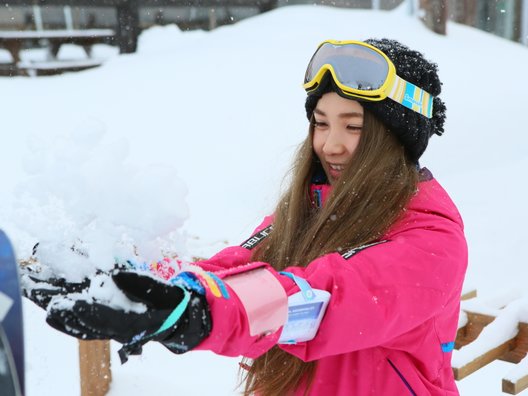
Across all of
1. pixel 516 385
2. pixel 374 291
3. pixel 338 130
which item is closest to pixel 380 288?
pixel 374 291

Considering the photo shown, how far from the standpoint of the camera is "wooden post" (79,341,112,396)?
11.4 feet

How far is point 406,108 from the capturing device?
1.67 meters

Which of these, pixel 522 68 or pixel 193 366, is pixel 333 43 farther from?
pixel 522 68

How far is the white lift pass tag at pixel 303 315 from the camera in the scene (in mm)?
1153

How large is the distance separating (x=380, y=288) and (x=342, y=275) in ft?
0.27

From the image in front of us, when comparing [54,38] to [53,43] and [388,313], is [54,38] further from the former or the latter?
[388,313]

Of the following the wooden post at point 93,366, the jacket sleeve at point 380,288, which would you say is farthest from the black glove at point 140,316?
the wooden post at point 93,366

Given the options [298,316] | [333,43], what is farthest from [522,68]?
[298,316]

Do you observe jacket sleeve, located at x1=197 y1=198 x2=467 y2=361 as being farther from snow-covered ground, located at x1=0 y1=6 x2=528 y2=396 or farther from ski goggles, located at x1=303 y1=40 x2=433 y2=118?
ski goggles, located at x1=303 y1=40 x2=433 y2=118

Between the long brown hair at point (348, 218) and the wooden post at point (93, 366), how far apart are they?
203cm

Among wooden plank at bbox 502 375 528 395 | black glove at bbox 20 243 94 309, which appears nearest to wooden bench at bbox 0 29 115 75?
wooden plank at bbox 502 375 528 395

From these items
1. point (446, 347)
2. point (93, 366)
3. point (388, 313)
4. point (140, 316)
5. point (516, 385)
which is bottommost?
point (93, 366)

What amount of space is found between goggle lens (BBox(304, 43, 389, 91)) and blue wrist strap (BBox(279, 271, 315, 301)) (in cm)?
64

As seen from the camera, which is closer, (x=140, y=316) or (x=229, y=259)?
(x=140, y=316)
